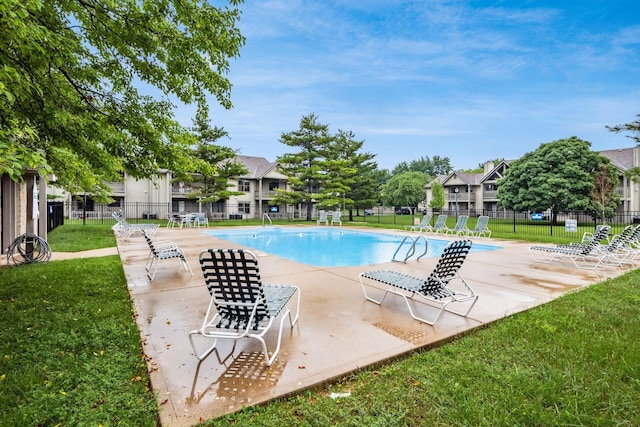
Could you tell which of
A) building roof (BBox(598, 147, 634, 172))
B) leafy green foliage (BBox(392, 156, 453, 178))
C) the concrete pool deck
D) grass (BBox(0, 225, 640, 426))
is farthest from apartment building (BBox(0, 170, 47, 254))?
leafy green foliage (BBox(392, 156, 453, 178))

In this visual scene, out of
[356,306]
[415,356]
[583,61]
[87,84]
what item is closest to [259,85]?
[87,84]

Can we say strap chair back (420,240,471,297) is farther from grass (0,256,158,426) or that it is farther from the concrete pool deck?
grass (0,256,158,426)

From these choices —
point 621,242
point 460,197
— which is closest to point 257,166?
point 460,197

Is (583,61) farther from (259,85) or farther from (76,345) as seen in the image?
(76,345)

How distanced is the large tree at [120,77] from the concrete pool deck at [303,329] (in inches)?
91.5

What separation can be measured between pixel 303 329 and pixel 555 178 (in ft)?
90.2

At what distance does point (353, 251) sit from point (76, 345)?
31.7 feet

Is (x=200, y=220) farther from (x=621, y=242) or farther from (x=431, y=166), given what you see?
(x=431, y=166)

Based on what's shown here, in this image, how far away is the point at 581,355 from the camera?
10.2 feet

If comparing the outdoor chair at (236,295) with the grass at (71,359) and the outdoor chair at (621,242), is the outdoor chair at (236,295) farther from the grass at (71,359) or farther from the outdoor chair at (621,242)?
A: the outdoor chair at (621,242)

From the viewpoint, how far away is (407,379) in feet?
9.04

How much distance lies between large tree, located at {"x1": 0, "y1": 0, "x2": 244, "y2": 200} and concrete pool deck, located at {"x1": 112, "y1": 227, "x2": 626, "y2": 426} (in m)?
2.33

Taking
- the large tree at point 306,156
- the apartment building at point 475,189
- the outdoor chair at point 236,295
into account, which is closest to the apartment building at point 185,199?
the large tree at point 306,156

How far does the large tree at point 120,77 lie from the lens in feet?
12.8
